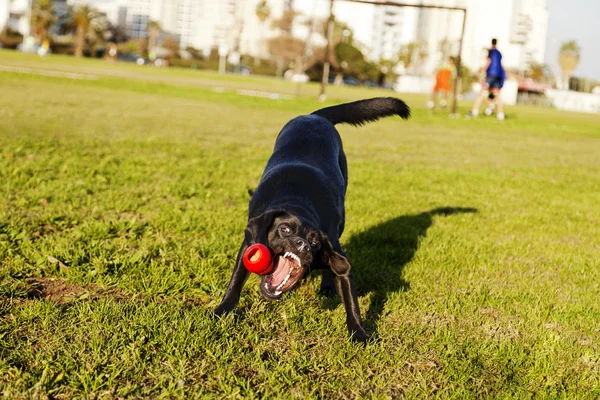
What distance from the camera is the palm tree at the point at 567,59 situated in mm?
118531

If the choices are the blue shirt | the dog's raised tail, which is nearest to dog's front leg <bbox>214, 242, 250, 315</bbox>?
the dog's raised tail

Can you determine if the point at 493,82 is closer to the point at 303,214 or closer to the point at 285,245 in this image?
the point at 303,214

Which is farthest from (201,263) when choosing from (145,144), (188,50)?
(188,50)

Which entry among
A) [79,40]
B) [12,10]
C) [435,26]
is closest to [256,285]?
[79,40]

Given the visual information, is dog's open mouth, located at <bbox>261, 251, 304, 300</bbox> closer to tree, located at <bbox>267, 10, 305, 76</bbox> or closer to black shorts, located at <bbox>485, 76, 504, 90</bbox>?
black shorts, located at <bbox>485, 76, 504, 90</bbox>

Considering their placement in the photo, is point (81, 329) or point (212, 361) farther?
point (81, 329)

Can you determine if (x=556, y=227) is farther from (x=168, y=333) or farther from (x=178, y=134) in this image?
(x=178, y=134)

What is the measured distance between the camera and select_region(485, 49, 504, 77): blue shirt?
19375 millimetres

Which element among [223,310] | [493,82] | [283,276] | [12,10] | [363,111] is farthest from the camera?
[12,10]

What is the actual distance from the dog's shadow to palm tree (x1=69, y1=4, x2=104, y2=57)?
10041cm

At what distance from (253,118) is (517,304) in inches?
489

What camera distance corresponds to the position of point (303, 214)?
3020mm

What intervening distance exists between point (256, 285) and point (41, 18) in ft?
364

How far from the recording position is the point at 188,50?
136m
